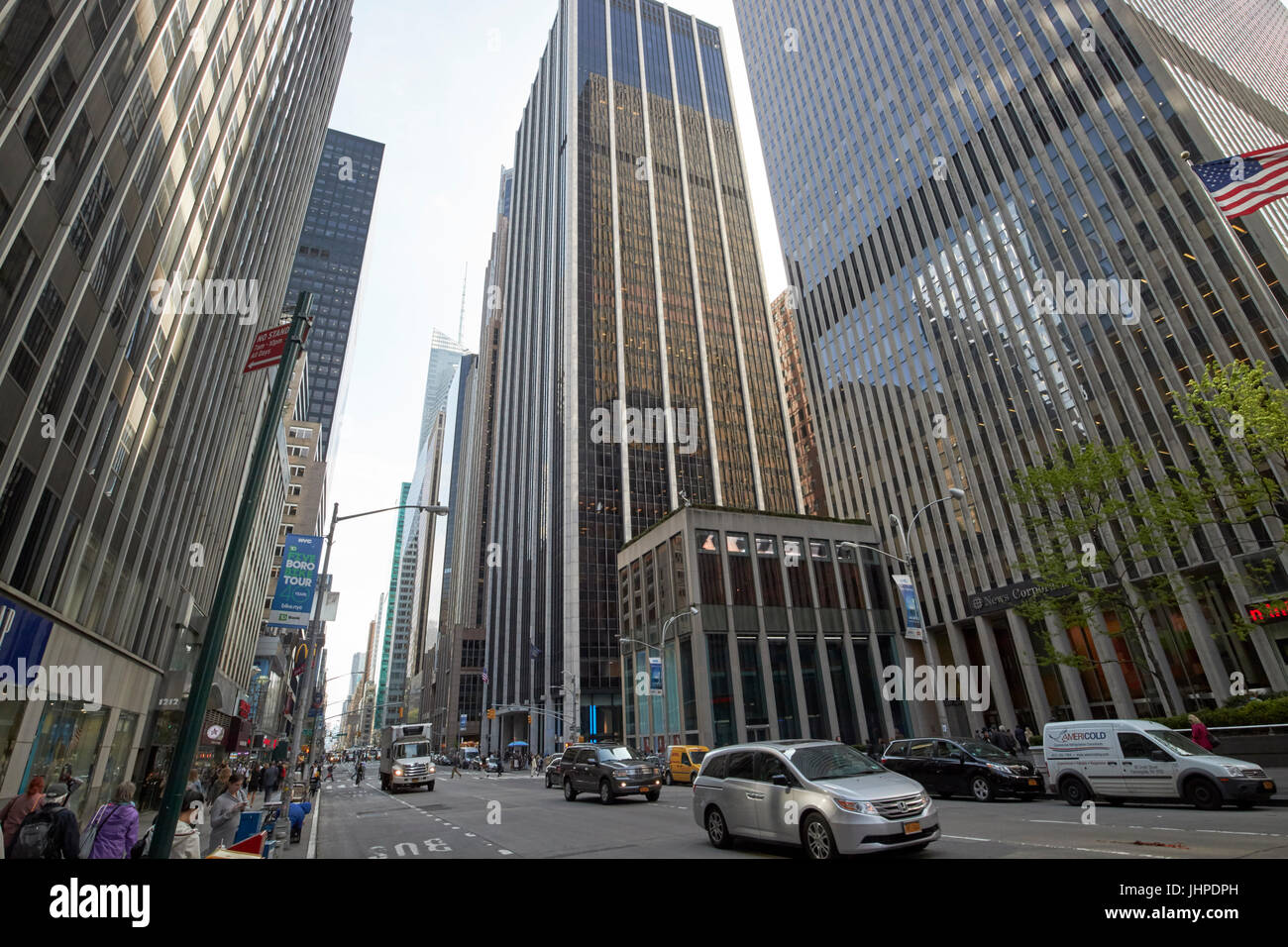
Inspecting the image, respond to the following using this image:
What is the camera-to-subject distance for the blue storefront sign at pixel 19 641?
1356cm

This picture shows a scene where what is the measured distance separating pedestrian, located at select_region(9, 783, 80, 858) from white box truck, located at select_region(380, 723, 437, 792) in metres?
28.5

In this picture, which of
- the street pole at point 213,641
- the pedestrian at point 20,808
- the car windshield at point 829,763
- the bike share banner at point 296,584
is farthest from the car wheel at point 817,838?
the bike share banner at point 296,584

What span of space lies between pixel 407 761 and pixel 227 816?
25144mm

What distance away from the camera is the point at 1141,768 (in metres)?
15.1

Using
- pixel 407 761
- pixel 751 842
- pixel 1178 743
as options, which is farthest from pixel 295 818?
pixel 407 761

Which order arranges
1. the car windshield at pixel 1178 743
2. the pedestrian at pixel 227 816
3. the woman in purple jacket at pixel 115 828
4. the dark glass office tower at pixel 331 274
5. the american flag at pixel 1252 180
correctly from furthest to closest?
the dark glass office tower at pixel 331 274, the american flag at pixel 1252 180, the car windshield at pixel 1178 743, the pedestrian at pixel 227 816, the woman in purple jacket at pixel 115 828

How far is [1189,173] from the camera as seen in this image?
41031 mm

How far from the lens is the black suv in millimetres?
21828

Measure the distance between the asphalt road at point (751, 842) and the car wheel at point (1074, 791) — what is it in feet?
1.61
